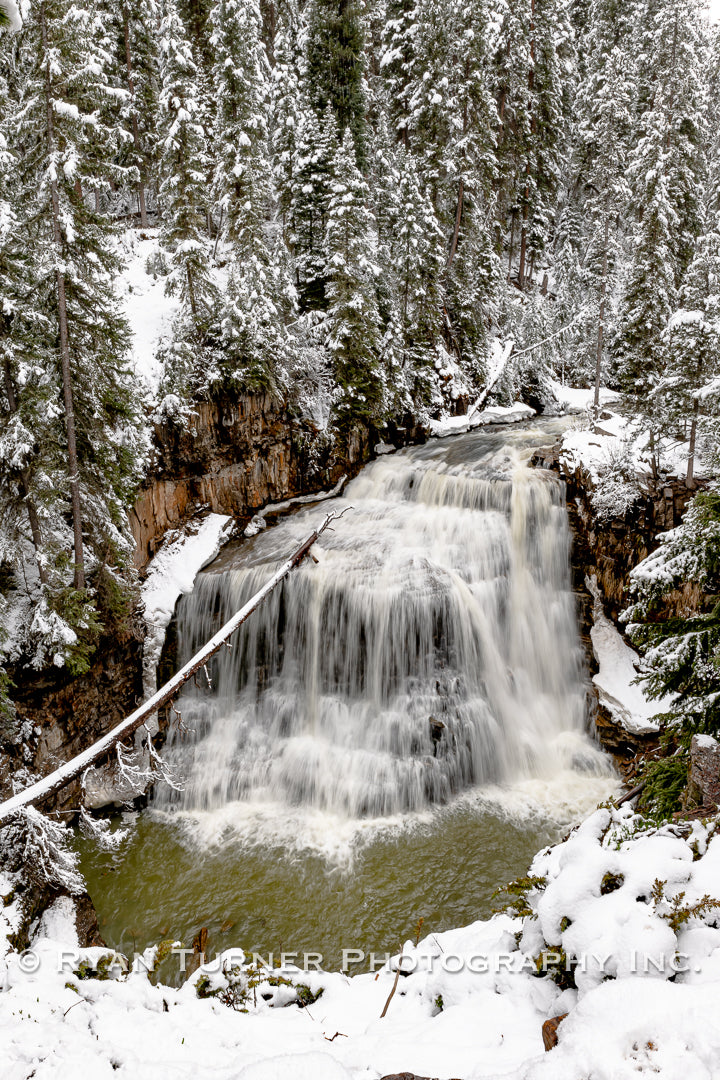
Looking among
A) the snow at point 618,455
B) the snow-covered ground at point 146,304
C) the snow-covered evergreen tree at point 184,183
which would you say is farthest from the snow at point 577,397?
the snow-covered ground at point 146,304

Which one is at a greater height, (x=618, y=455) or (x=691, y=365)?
(x=691, y=365)

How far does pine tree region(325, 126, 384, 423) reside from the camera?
67.8 feet

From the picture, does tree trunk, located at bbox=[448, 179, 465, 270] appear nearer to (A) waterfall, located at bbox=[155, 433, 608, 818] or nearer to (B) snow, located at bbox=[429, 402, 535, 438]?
(B) snow, located at bbox=[429, 402, 535, 438]

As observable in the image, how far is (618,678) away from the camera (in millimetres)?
14906

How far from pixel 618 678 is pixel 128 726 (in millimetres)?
12173

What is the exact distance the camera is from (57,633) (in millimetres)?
11672

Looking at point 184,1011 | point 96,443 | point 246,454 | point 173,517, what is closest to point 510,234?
point 246,454

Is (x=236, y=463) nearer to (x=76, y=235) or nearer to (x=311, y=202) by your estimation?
(x=76, y=235)

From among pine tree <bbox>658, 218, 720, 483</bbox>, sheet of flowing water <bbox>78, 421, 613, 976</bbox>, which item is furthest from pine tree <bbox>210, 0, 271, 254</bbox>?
pine tree <bbox>658, 218, 720, 483</bbox>

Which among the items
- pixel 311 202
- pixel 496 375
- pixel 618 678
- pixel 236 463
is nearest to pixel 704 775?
pixel 618 678

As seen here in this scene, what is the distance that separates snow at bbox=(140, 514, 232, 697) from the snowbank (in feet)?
37.8

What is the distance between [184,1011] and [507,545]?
43.7 feet

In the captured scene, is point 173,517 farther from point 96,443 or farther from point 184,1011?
point 184,1011

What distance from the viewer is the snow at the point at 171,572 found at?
15.3 metres
